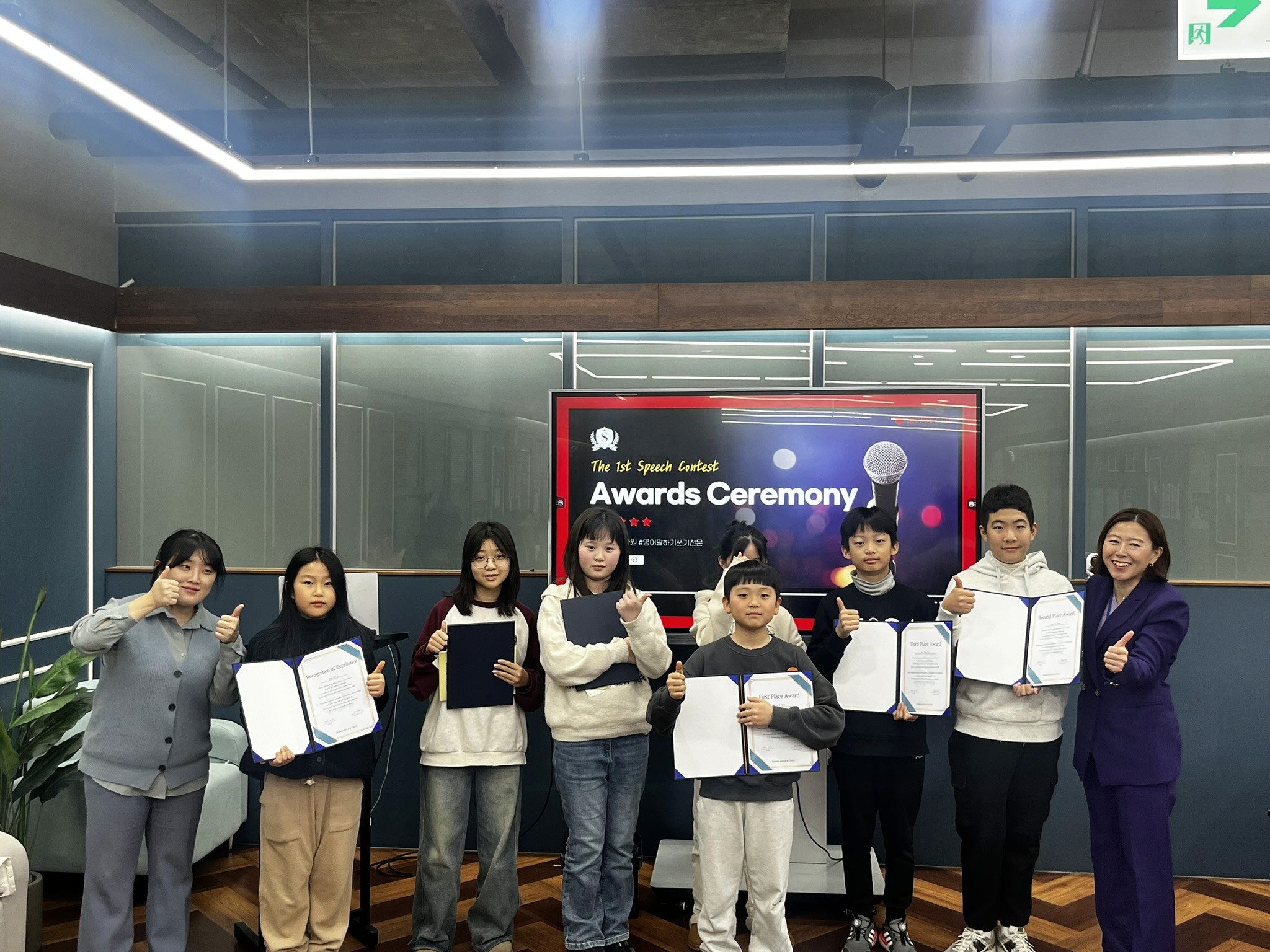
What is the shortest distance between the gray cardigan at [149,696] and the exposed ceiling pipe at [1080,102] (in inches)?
148

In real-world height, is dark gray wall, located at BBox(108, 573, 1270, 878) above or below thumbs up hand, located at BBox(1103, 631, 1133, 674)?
below

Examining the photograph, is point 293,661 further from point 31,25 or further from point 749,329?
point 749,329

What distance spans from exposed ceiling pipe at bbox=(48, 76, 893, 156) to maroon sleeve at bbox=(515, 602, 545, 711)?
9.29ft

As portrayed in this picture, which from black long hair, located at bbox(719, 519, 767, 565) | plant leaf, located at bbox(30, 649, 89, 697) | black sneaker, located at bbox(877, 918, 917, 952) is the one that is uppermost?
black long hair, located at bbox(719, 519, 767, 565)

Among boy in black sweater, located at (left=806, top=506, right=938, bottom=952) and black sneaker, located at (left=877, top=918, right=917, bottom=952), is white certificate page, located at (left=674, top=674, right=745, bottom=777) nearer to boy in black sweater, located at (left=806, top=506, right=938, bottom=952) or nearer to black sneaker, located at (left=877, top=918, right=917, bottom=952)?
boy in black sweater, located at (left=806, top=506, right=938, bottom=952)

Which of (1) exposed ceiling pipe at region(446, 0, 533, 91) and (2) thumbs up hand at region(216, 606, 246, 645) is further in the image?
(1) exposed ceiling pipe at region(446, 0, 533, 91)

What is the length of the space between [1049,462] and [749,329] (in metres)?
1.67

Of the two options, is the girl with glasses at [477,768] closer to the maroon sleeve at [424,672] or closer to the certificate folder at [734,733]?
the maroon sleeve at [424,672]

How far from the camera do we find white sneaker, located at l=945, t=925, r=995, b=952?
361cm

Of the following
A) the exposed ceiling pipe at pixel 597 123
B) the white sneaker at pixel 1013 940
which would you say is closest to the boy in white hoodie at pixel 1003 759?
the white sneaker at pixel 1013 940

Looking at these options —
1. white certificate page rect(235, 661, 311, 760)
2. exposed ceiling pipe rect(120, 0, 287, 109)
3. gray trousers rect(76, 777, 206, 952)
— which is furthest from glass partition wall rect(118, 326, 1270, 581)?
gray trousers rect(76, 777, 206, 952)

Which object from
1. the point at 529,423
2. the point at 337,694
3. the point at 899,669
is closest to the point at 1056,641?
the point at 899,669

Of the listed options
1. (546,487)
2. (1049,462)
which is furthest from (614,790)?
(1049,462)

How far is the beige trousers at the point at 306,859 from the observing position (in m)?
3.41
